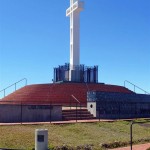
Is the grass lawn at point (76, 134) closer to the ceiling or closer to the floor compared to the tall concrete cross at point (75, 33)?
closer to the floor

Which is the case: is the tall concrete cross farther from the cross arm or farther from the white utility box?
the white utility box

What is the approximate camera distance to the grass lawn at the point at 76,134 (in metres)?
13.8

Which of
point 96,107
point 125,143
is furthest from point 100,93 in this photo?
point 125,143

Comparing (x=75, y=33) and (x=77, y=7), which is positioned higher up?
(x=77, y=7)

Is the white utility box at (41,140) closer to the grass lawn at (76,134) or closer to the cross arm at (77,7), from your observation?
the grass lawn at (76,134)

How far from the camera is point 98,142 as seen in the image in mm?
14609

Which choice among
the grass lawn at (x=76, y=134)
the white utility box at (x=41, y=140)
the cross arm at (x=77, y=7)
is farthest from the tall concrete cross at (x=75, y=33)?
the white utility box at (x=41, y=140)

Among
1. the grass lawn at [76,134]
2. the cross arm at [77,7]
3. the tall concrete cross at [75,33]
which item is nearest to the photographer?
the grass lawn at [76,134]

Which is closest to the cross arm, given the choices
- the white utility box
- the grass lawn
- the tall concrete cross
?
the tall concrete cross

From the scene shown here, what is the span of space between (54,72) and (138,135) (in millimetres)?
19977

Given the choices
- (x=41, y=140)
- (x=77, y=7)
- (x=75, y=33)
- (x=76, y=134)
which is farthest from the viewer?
(x=75, y=33)

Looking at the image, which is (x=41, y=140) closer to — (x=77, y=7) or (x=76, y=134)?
(x=76, y=134)

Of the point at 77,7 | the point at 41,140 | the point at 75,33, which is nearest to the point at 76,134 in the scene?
the point at 41,140

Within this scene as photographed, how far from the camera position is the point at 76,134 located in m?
16.0
